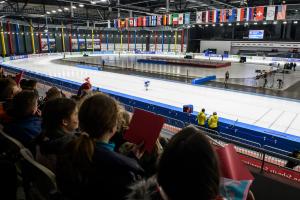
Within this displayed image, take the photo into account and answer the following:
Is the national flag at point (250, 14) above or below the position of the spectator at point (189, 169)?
above

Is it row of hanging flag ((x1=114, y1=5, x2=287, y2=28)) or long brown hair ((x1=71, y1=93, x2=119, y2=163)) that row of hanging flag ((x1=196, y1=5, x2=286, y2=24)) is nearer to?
row of hanging flag ((x1=114, y1=5, x2=287, y2=28))

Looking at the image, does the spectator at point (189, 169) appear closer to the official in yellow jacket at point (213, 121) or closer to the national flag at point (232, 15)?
the official in yellow jacket at point (213, 121)

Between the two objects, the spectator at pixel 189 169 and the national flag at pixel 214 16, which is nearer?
the spectator at pixel 189 169

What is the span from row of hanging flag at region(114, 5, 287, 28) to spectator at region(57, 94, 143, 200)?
22.9 meters

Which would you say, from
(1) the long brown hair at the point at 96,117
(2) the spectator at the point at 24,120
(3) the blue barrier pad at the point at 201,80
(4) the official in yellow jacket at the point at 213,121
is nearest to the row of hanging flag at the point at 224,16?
(3) the blue barrier pad at the point at 201,80

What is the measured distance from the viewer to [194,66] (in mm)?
29844

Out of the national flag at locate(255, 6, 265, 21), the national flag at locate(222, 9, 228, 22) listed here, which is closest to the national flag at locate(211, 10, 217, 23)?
the national flag at locate(222, 9, 228, 22)

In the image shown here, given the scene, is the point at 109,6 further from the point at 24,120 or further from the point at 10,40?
the point at 24,120

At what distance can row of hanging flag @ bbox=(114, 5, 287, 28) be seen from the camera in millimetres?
20594

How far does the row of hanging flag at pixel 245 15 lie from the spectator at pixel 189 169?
76.4 ft

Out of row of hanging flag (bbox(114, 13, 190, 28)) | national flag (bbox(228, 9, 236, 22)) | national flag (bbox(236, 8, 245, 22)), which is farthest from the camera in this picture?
row of hanging flag (bbox(114, 13, 190, 28))

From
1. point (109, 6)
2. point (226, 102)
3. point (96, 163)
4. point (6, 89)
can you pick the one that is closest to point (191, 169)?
point (96, 163)

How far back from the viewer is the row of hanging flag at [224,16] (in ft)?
67.6

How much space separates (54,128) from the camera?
2.14 metres
